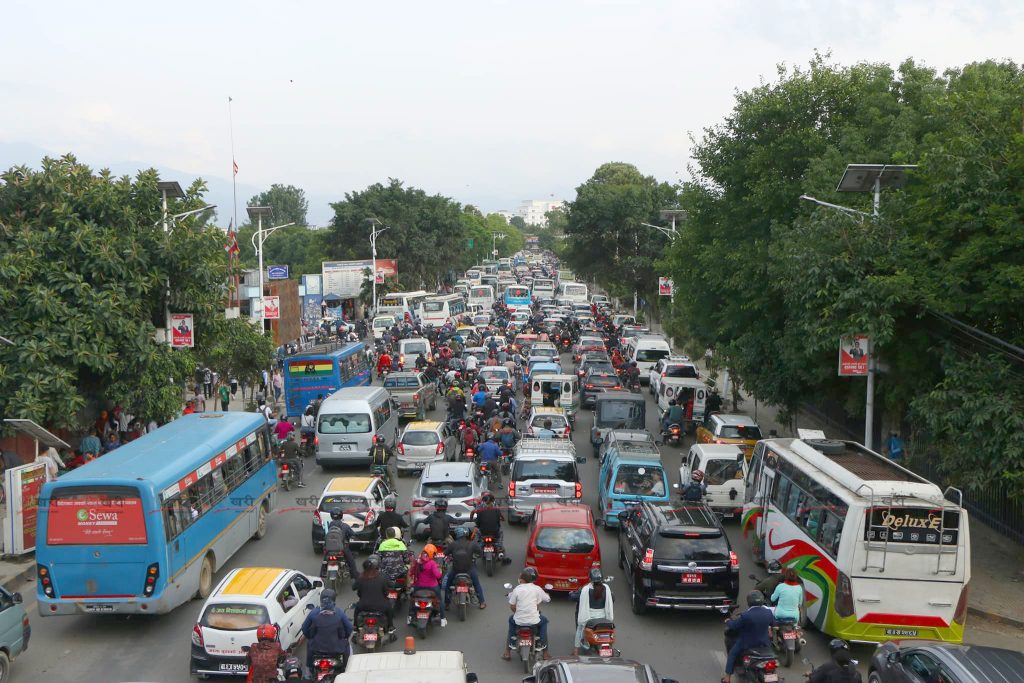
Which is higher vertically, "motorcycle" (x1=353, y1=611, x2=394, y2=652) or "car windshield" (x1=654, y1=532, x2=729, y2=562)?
"car windshield" (x1=654, y1=532, x2=729, y2=562)

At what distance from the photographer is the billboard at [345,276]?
73.1m

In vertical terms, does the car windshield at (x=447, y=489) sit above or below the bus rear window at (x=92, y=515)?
below

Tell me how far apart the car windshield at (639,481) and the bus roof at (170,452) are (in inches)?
278

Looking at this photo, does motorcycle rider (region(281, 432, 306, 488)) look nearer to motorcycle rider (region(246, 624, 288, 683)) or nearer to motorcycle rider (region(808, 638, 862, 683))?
motorcycle rider (region(246, 624, 288, 683))

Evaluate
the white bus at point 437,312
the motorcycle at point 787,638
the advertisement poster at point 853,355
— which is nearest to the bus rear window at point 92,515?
the motorcycle at point 787,638

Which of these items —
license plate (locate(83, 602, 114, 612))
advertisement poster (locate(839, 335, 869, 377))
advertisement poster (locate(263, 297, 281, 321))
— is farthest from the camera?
advertisement poster (locate(263, 297, 281, 321))

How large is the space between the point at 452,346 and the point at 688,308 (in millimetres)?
16028

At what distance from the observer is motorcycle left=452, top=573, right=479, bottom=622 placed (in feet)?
46.3

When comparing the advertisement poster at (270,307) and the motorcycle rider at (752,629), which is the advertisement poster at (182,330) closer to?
the advertisement poster at (270,307)

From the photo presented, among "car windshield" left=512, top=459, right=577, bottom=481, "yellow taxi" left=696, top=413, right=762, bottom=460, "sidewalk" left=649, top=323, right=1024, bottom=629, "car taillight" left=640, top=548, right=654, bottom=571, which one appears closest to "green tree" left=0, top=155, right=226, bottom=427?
→ "car windshield" left=512, top=459, right=577, bottom=481

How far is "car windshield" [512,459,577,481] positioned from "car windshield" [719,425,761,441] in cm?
634

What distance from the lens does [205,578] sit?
15359 mm

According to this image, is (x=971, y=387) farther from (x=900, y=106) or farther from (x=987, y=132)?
(x=900, y=106)

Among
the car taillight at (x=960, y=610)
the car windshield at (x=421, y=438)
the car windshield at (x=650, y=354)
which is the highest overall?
the car windshield at (x=650, y=354)
